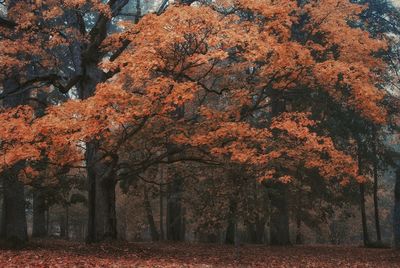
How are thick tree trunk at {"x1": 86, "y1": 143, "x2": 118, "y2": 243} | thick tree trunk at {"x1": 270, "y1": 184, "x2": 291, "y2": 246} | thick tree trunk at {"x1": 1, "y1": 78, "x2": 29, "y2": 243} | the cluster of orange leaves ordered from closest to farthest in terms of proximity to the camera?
the cluster of orange leaves → thick tree trunk at {"x1": 86, "y1": 143, "x2": 118, "y2": 243} → thick tree trunk at {"x1": 1, "y1": 78, "x2": 29, "y2": 243} → thick tree trunk at {"x1": 270, "y1": 184, "x2": 291, "y2": 246}

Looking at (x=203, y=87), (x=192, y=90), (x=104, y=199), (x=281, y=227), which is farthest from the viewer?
(x=281, y=227)

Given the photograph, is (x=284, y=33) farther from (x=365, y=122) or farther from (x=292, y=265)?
(x=365, y=122)

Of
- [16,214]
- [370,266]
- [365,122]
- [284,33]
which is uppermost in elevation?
Answer: [284,33]


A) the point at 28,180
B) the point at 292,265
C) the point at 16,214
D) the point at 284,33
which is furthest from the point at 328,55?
the point at 16,214

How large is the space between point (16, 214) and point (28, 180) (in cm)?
170

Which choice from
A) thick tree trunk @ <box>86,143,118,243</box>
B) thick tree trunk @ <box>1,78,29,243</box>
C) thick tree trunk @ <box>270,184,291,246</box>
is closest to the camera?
thick tree trunk @ <box>86,143,118,243</box>

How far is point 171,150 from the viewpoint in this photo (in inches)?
628

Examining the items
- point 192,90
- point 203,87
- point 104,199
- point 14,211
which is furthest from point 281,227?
point 192,90

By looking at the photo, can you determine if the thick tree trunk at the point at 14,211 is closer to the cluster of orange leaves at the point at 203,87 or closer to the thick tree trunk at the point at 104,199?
the thick tree trunk at the point at 104,199

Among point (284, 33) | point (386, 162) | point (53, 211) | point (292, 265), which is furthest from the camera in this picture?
point (53, 211)

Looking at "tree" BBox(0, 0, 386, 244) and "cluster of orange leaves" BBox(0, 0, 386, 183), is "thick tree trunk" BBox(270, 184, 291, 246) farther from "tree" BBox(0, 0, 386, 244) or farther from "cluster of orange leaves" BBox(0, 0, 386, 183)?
"cluster of orange leaves" BBox(0, 0, 386, 183)

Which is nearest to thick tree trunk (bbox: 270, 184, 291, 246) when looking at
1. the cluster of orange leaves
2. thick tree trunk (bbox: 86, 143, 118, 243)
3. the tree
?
the tree

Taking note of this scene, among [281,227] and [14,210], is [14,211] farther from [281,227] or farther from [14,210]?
[281,227]

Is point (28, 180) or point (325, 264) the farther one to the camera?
point (28, 180)
